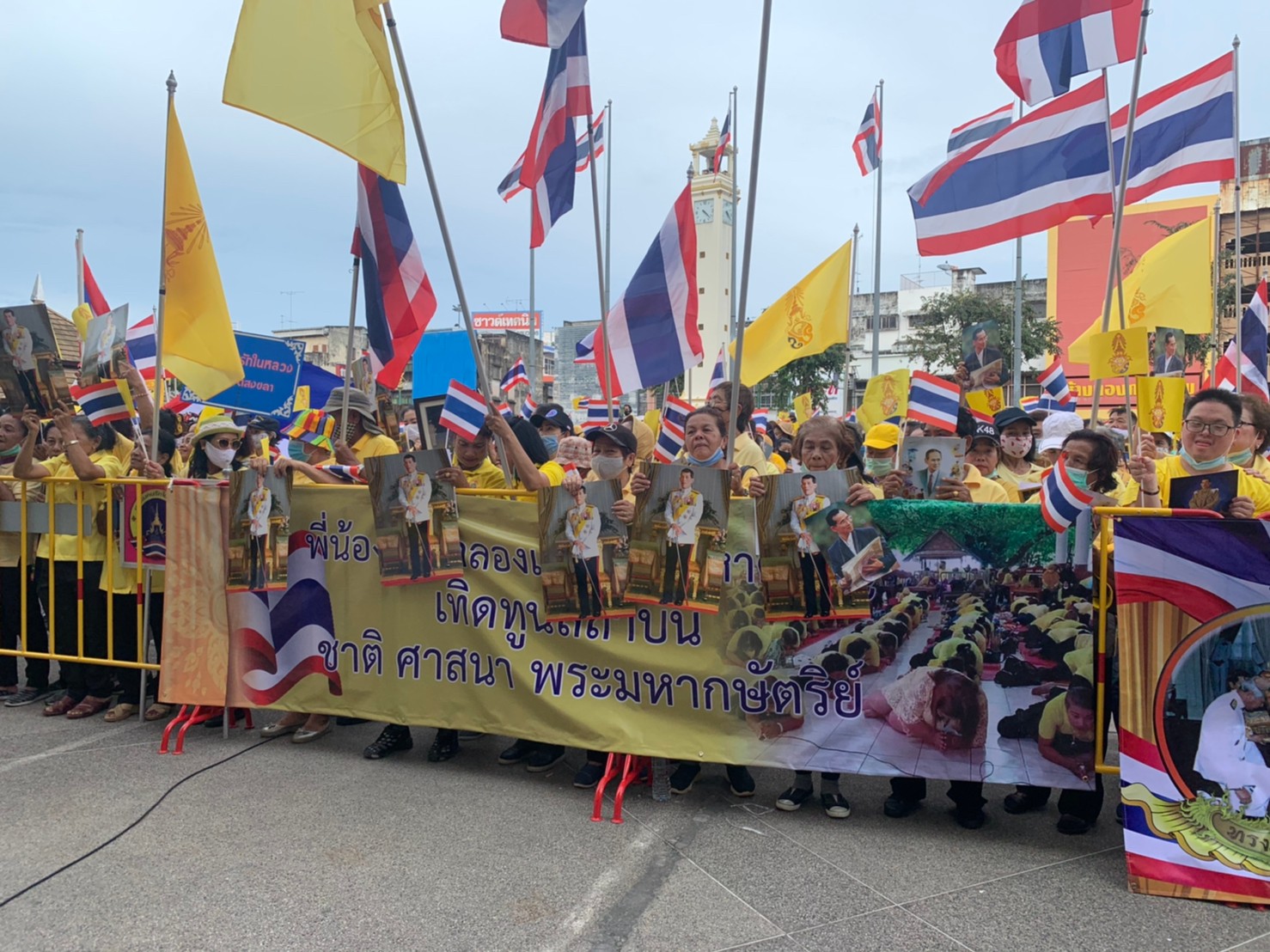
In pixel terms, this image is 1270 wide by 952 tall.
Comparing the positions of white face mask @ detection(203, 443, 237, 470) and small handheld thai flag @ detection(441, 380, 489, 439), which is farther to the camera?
white face mask @ detection(203, 443, 237, 470)

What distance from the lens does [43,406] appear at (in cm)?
A: 635

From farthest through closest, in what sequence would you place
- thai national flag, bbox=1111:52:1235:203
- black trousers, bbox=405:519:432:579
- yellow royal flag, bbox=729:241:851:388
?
yellow royal flag, bbox=729:241:851:388, thai national flag, bbox=1111:52:1235:203, black trousers, bbox=405:519:432:579

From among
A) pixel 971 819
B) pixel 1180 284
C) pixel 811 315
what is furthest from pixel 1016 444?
pixel 971 819

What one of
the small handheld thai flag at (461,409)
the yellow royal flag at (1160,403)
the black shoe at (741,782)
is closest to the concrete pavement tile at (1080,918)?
the black shoe at (741,782)

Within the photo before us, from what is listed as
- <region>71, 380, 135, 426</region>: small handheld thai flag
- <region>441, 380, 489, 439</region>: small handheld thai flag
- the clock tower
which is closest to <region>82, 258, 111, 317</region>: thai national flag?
<region>71, 380, 135, 426</region>: small handheld thai flag

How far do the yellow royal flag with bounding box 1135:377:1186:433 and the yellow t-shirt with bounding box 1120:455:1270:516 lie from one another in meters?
0.29

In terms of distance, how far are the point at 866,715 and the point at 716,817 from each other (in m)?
0.84

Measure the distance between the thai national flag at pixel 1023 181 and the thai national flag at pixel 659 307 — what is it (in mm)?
1676

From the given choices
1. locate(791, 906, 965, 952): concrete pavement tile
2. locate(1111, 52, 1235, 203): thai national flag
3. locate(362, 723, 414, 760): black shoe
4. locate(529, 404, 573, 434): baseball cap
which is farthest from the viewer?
locate(529, 404, 573, 434): baseball cap

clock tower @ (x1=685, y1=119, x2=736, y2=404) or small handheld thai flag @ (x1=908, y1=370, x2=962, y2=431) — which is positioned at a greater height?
clock tower @ (x1=685, y1=119, x2=736, y2=404)

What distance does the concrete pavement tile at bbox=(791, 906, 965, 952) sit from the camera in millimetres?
3418

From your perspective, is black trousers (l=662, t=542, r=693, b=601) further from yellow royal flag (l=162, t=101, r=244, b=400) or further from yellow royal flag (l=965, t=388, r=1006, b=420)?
yellow royal flag (l=965, t=388, r=1006, b=420)

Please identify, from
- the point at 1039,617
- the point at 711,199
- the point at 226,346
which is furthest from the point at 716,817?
the point at 711,199

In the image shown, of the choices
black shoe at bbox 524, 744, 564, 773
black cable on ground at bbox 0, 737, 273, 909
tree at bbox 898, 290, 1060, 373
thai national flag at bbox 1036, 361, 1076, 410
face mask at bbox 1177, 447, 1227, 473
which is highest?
tree at bbox 898, 290, 1060, 373
